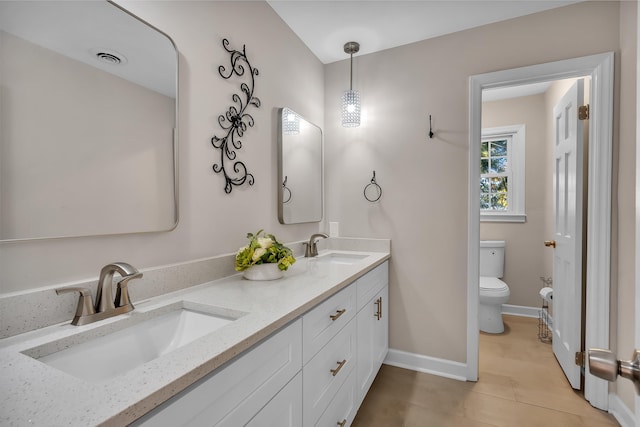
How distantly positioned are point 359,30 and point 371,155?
873mm

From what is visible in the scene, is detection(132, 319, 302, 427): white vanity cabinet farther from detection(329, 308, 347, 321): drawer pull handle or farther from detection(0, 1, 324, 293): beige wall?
detection(0, 1, 324, 293): beige wall

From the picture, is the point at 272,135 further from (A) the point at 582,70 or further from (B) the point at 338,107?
(A) the point at 582,70

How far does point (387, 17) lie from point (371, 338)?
6.76 feet

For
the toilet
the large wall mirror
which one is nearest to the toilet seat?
the toilet

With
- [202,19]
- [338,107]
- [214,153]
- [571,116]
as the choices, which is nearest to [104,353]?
[214,153]

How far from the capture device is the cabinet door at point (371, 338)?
167 centimetres

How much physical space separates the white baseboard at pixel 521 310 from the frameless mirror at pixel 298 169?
244 cm

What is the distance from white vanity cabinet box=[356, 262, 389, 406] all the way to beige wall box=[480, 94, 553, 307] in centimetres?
187

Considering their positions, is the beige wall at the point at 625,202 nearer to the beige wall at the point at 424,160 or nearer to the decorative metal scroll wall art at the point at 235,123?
the beige wall at the point at 424,160

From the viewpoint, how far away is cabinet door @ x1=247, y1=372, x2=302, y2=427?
0.85m

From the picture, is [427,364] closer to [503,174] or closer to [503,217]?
[503,217]

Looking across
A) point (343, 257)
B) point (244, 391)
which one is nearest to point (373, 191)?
point (343, 257)

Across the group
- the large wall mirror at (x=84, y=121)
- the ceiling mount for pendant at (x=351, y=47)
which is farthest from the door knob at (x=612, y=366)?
the ceiling mount for pendant at (x=351, y=47)

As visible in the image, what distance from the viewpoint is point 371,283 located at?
1.88m
